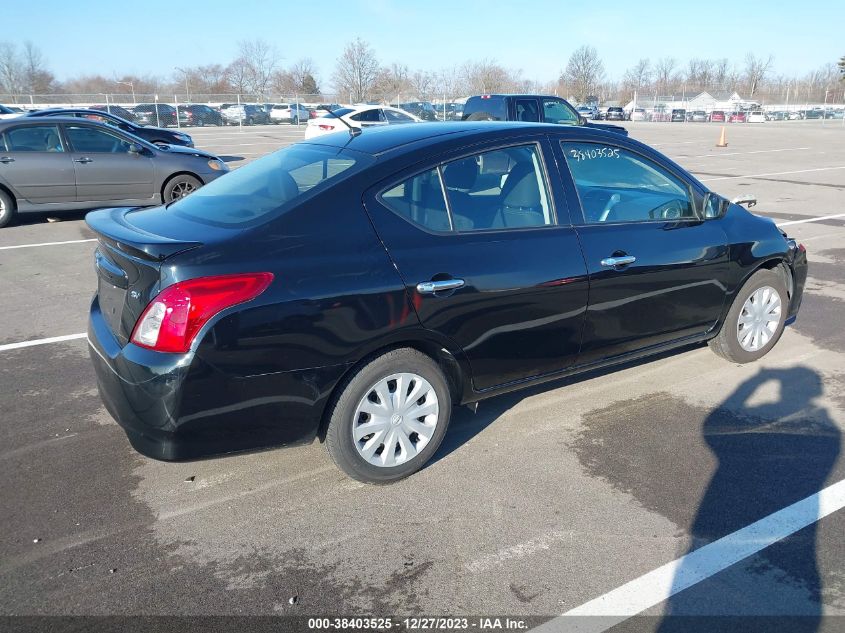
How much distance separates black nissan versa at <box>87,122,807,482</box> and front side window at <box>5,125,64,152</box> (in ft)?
25.1

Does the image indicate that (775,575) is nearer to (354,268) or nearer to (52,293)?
(354,268)

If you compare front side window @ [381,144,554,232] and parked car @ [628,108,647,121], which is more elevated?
parked car @ [628,108,647,121]

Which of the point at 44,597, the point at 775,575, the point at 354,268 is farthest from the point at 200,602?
the point at 775,575

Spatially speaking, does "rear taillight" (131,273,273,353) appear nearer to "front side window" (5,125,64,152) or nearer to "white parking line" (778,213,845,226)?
"front side window" (5,125,64,152)

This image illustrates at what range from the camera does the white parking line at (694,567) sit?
269 cm

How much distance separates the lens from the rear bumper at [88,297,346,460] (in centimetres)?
304

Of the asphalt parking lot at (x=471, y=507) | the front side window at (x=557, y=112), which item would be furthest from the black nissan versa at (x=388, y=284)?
the front side window at (x=557, y=112)

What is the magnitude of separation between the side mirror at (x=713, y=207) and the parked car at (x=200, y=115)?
39808 millimetres

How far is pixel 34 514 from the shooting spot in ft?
10.8

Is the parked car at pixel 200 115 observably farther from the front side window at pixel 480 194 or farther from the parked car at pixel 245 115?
the front side window at pixel 480 194

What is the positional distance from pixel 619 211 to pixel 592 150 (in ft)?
1.30

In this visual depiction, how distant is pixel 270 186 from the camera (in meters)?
3.80

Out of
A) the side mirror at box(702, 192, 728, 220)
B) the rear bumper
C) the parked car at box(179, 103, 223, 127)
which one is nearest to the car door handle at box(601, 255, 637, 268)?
the side mirror at box(702, 192, 728, 220)

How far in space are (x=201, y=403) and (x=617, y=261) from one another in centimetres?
239
